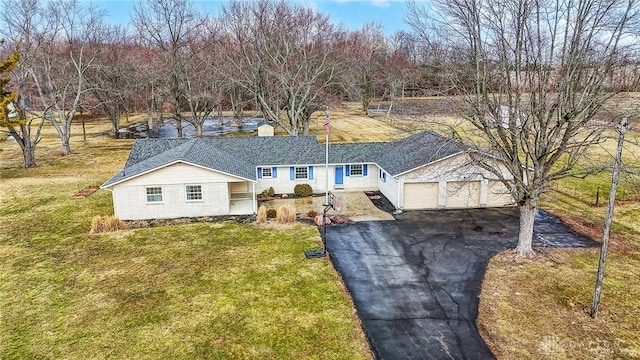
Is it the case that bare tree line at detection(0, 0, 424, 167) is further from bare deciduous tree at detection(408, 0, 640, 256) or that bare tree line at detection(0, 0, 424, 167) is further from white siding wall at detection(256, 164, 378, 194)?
bare deciduous tree at detection(408, 0, 640, 256)

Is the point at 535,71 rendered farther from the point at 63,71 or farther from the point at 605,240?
the point at 63,71

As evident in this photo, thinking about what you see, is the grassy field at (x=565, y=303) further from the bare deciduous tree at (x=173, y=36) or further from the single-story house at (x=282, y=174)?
the bare deciduous tree at (x=173, y=36)

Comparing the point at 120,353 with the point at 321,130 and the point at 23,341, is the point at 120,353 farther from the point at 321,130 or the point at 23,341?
the point at 321,130

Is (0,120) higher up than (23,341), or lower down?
higher up

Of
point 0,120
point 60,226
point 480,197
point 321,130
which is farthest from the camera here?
point 321,130

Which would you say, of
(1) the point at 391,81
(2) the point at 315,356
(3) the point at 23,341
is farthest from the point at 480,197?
(1) the point at 391,81

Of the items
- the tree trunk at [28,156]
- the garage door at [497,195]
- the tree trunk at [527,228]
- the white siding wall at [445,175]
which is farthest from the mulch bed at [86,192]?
the tree trunk at [527,228]

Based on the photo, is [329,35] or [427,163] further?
[329,35]
